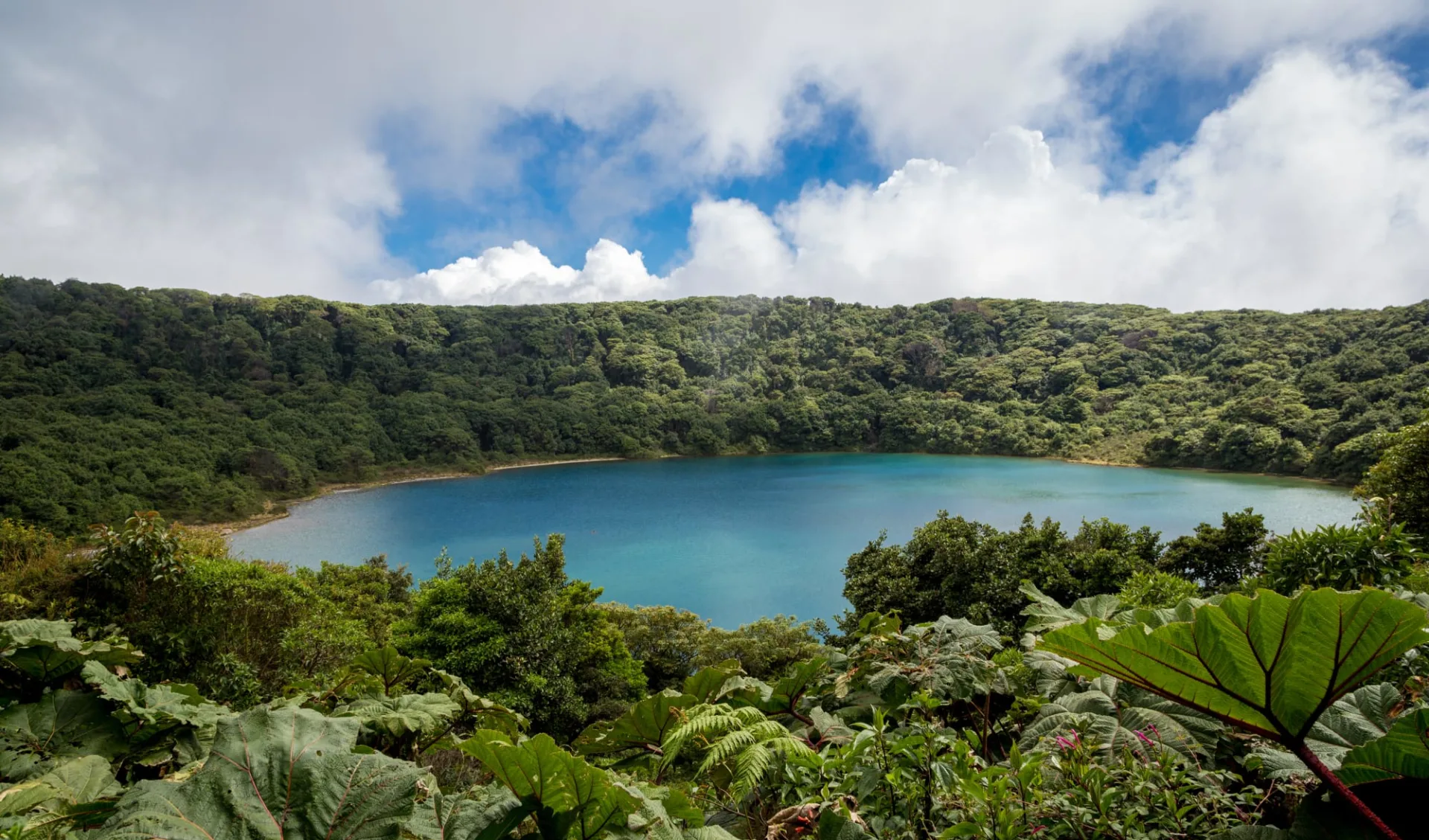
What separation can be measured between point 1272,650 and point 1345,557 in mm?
5630

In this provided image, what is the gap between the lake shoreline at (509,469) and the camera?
1328 inches

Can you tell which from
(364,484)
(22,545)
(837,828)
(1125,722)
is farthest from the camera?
(364,484)

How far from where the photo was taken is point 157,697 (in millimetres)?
1897

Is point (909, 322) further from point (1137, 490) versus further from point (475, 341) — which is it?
point (475, 341)

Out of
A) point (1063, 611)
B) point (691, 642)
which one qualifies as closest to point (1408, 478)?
point (1063, 611)

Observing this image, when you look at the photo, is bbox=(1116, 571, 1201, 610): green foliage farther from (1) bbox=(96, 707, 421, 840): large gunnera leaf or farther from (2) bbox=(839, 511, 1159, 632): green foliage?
(1) bbox=(96, 707, 421, 840): large gunnera leaf

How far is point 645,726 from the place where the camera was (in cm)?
199

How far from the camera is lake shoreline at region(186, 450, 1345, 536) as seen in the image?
111 feet

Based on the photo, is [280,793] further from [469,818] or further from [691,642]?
[691,642]

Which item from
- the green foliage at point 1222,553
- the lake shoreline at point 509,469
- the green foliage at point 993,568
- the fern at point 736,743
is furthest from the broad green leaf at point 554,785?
the lake shoreline at point 509,469

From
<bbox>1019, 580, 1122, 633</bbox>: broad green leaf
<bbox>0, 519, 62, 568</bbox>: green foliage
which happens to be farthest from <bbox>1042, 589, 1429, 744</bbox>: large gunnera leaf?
<bbox>0, 519, 62, 568</bbox>: green foliage

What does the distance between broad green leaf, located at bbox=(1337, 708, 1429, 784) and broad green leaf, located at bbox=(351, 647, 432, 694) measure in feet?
8.44

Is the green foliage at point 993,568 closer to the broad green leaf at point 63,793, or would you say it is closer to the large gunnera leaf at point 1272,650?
the large gunnera leaf at point 1272,650

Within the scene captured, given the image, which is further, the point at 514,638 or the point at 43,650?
the point at 514,638
